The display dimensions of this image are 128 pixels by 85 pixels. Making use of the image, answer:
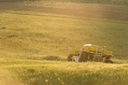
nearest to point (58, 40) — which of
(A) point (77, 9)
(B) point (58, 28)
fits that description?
(B) point (58, 28)

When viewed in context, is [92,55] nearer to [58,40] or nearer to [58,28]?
[58,40]

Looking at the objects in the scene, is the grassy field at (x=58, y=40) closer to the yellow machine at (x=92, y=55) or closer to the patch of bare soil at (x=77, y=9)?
the patch of bare soil at (x=77, y=9)

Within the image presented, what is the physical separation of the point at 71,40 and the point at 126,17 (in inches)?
783

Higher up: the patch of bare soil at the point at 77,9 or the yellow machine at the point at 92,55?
the yellow machine at the point at 92,55

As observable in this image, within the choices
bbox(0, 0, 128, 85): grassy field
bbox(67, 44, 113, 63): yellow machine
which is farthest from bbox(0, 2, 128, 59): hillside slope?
bbox(67, 44, 113, 63): yellow machine

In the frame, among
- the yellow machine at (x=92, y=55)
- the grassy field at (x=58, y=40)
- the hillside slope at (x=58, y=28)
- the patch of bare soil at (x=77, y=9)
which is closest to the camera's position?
the grassy field at (x=58, y=40)

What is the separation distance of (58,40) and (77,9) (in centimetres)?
2191

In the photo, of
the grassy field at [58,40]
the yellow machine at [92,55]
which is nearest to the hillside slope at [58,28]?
the grassy field at [58,40]

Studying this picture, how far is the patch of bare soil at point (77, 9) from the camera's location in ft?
171

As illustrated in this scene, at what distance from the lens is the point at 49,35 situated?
116 ft

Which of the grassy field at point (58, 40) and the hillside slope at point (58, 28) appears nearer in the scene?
the grassy field at point (58, 40)

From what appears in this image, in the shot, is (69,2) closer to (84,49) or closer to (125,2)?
(125,2)

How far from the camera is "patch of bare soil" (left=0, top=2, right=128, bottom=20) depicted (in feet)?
171

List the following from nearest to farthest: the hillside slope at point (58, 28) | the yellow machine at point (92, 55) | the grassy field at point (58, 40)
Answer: the grassy field at point (58, 40) < the yellow machine at point (92, 55) < the hillside slope at point (58, 28)
